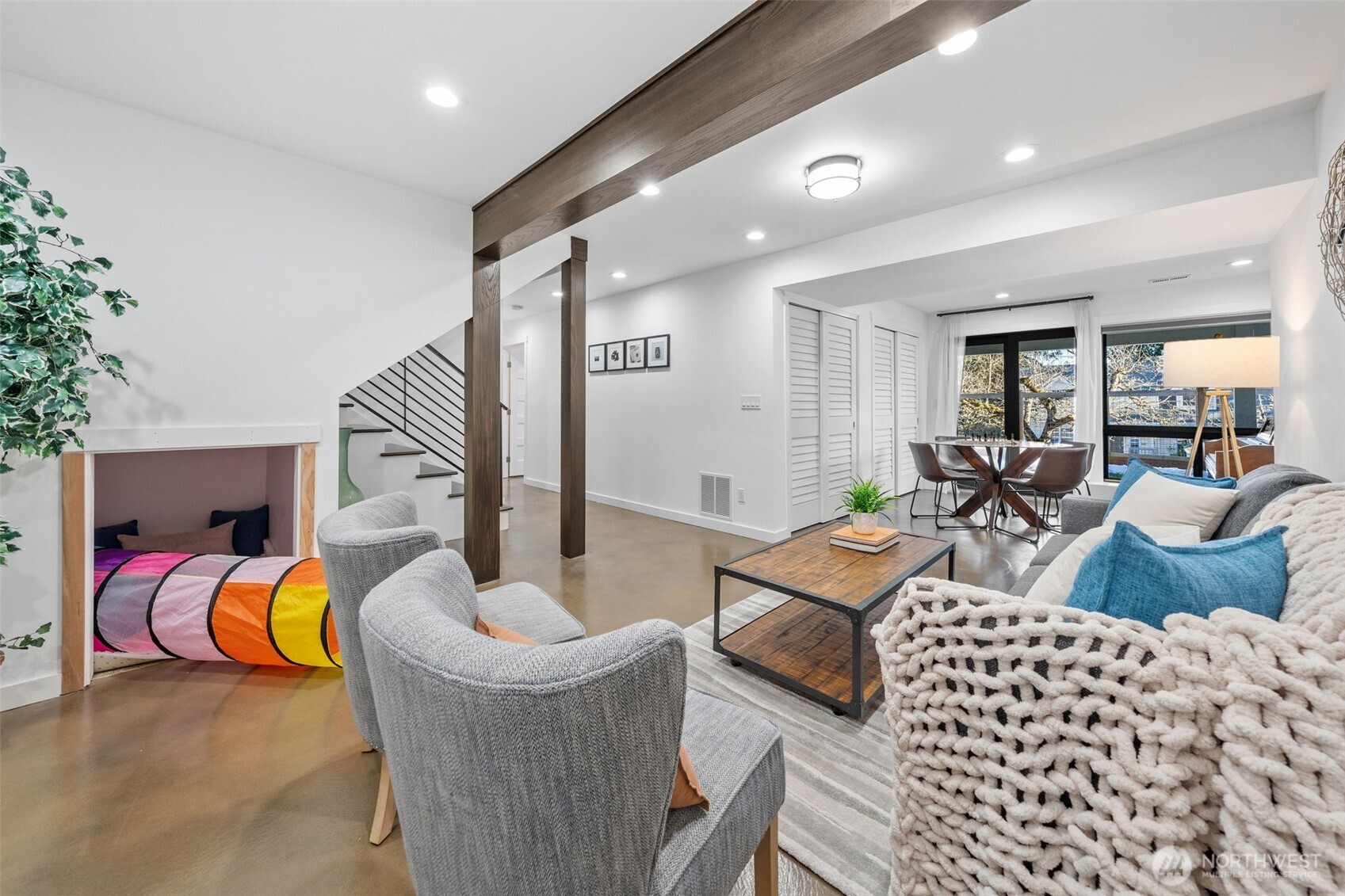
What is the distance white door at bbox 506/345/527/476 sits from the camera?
7797mm

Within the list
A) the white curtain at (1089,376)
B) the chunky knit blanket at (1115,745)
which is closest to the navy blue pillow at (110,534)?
the chunky knit blanket at (1115,745)

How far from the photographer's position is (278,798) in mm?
1496

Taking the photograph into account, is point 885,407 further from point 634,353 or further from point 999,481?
point 634,353

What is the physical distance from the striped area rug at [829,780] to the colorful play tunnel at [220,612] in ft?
5.42

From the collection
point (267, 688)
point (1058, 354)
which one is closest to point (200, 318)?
point (267, 688)

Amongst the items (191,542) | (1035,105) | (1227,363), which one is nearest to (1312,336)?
→ (1227,363)

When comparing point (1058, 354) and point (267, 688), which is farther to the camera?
point (1058, 354)

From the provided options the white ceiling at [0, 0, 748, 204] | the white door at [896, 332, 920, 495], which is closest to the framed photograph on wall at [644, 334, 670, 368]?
the white ceiling at [0, 0, 748, 204]

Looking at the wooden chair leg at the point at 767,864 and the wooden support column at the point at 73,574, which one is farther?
the wooden support column at the point at 73,574

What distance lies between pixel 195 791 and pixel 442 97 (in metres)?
2.71

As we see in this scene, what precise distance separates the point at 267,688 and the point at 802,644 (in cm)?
234

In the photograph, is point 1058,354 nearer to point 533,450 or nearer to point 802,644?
point 802,644

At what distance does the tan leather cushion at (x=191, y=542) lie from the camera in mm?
2539

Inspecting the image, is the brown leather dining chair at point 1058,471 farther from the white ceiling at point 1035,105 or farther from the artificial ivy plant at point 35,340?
the artificial ivy plant at point 35,340
